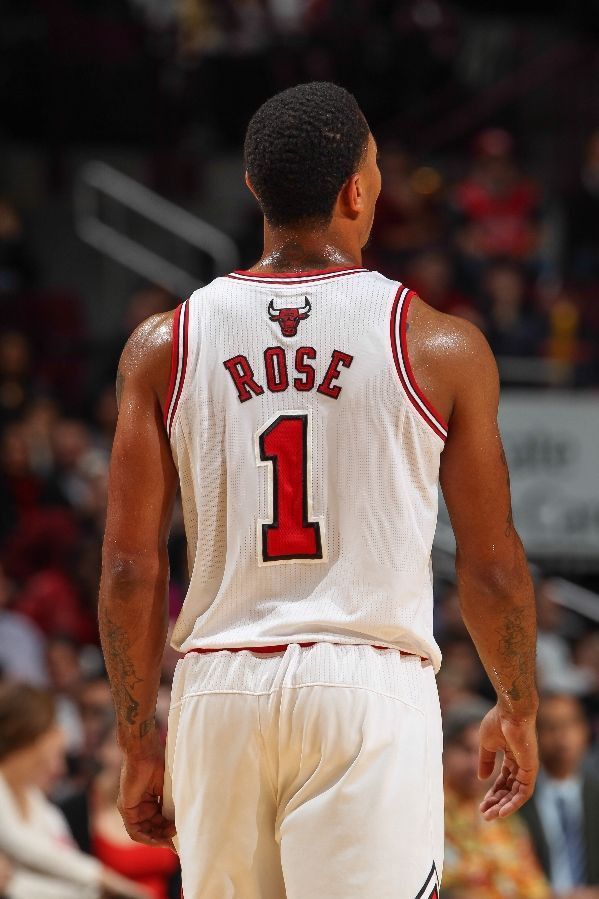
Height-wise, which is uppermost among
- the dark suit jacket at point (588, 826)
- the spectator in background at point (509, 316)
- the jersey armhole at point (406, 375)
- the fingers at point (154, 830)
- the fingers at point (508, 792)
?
the spectator in background at point (509, 316)

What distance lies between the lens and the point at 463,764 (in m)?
6.11

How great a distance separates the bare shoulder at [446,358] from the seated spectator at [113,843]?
11.4 feet

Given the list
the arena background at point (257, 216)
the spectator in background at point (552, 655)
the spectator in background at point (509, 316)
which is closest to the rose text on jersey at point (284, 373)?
the arena background at point (257, 216)

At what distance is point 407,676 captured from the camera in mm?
2873

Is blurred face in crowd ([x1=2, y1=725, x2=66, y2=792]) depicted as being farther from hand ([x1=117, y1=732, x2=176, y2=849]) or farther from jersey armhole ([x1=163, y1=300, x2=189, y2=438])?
jersey armhole ([x1=163, y1=300, x2=189, y2=438])

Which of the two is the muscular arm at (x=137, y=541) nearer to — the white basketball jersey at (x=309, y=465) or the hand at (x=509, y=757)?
the white basketball jersey at (x=309, y=465)

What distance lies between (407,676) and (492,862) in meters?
3.57

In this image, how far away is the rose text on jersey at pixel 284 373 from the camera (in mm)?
2906

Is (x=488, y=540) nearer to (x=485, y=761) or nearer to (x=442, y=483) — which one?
(x=442, y=483)

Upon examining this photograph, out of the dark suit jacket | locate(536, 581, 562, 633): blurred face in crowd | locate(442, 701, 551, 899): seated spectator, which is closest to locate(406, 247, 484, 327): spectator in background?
locate(536, 581, 562, 633): blurred face in crowd

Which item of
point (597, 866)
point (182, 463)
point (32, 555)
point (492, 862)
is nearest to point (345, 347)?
point (182, 463)

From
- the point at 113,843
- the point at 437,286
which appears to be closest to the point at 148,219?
the point at 437,286

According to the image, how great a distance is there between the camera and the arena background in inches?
380

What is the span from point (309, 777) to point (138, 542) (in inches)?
22.7
